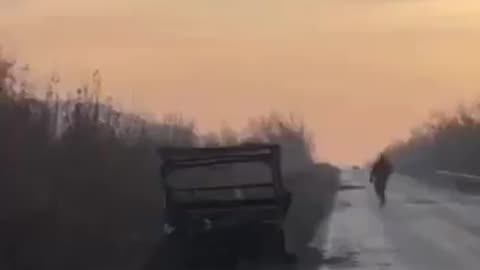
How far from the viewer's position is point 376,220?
139ft

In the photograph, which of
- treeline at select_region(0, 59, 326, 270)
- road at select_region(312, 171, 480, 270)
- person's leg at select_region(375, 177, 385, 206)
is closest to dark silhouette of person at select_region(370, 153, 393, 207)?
person's leg at select_region(375, 177, 385, 206)

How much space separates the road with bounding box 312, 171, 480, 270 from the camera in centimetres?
2650

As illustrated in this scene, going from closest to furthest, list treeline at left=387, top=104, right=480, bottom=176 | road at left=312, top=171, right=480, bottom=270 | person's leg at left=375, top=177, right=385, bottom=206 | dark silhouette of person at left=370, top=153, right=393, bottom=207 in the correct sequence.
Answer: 1. road at left=312, top=171, right=480, bottom=270
2. dark silhouette of person at left=370, top=153, right=393, bottom=207
3. person's leg at left=375, top=177, right=385, bottom=206
4. treeline at left=387, top=104, right=480, bottom=176

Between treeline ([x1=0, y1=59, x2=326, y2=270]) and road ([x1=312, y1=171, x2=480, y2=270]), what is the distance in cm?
379

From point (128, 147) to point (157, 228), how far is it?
11.4 feet

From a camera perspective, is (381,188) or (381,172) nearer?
(381,172)

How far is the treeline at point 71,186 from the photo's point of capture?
2138cm

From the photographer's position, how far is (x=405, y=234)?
3541 cm

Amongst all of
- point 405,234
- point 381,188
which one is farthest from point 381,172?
point 405,234

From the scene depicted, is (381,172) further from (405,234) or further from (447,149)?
(447,149)

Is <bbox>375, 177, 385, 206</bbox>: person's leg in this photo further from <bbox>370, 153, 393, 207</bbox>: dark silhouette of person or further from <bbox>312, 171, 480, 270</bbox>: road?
<bbox>312, 171, 480, 270</bbox>: road

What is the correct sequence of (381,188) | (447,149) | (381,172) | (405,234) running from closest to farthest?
(405,234), (381,172), (381,188), (447,149)

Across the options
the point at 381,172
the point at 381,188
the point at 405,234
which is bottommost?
the point at 405,234

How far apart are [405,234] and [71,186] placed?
40.3 ft
